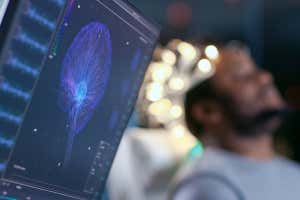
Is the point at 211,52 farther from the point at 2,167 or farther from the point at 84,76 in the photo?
the point at 2,167

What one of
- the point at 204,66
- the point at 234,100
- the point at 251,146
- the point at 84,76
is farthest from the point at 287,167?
the point at 84,76

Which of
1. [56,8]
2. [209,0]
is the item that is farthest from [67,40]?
[209,0]

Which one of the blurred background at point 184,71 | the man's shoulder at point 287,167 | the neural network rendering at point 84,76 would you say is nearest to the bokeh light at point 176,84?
the blurred background at point 184,71

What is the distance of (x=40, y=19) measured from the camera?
2.36ft

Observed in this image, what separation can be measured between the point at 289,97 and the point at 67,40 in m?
2.51

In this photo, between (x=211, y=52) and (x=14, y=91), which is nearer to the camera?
(x=14, y=91)

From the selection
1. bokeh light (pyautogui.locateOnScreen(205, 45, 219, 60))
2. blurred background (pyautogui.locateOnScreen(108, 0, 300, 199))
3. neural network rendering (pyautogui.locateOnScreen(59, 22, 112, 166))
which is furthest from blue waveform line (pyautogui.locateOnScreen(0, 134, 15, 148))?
bokeh light (pyautogui.locateOnScreen(205, 45, 219, 60))

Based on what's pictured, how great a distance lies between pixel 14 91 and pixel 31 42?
65 millimetres

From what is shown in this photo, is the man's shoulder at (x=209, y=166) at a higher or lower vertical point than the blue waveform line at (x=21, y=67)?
lower

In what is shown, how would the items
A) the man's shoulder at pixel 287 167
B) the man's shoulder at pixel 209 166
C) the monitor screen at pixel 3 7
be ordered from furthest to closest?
1. the man's shoulder at pixel 287 167
2. the man's shoulder at pixel 209 166
3. the monitor screen at pixel 3 7

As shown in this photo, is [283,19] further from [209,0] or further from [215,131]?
[215,131]

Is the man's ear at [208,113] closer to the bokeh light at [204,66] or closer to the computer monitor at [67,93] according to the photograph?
the bokeh light at [204,66]

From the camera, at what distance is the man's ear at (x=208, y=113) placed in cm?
234

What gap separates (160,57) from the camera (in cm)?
231
